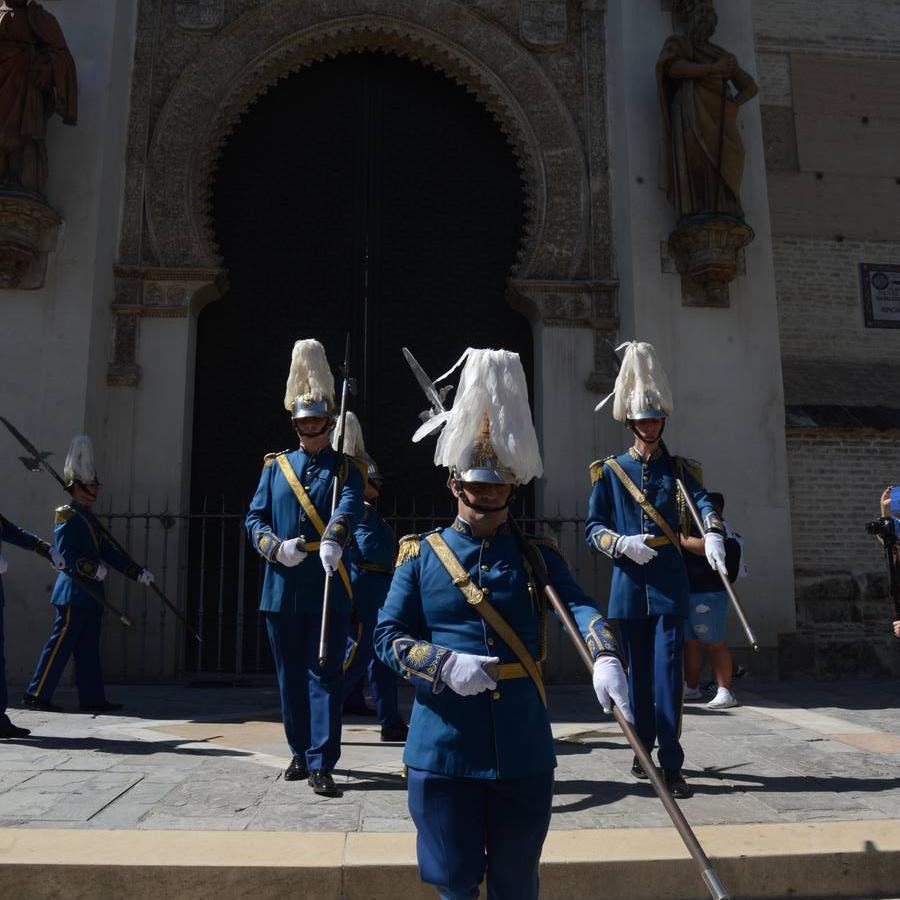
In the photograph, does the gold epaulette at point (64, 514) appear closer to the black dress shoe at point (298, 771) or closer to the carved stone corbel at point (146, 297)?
the carved stone corbel at point (146, 297)

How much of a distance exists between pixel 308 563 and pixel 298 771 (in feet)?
3.23

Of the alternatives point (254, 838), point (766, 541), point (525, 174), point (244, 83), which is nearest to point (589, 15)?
point (525, 174)

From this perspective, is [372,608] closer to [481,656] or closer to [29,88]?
[481,656]

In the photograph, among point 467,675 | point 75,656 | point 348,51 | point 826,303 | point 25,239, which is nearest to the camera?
point 467,675

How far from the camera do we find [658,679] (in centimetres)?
460

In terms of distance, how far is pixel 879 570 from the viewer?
9820 mm

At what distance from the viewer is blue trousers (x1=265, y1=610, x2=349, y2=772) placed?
4.44 m

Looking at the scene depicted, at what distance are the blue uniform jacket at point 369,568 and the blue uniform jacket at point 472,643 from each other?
3109 mm

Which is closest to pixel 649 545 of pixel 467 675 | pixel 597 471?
pixel 597 471

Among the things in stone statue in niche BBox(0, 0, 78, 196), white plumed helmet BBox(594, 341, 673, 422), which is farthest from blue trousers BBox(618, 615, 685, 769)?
stone statue in niche BBox(0, 0, 78, 196)

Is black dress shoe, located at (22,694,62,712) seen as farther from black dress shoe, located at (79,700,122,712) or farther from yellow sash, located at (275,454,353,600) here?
yellow sash, located at (275,454,353,600)

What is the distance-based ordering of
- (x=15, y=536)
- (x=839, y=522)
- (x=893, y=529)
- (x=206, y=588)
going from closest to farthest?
(x=893, y=529) → (x=15, y=536) → (x=206, y=588) → (x=839, y=522)

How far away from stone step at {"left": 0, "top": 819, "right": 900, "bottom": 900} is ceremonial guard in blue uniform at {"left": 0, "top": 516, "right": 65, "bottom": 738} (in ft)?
7.69

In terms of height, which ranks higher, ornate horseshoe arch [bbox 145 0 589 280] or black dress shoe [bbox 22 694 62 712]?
ornate horseshoe arch [bbox 145 0 589 280]
